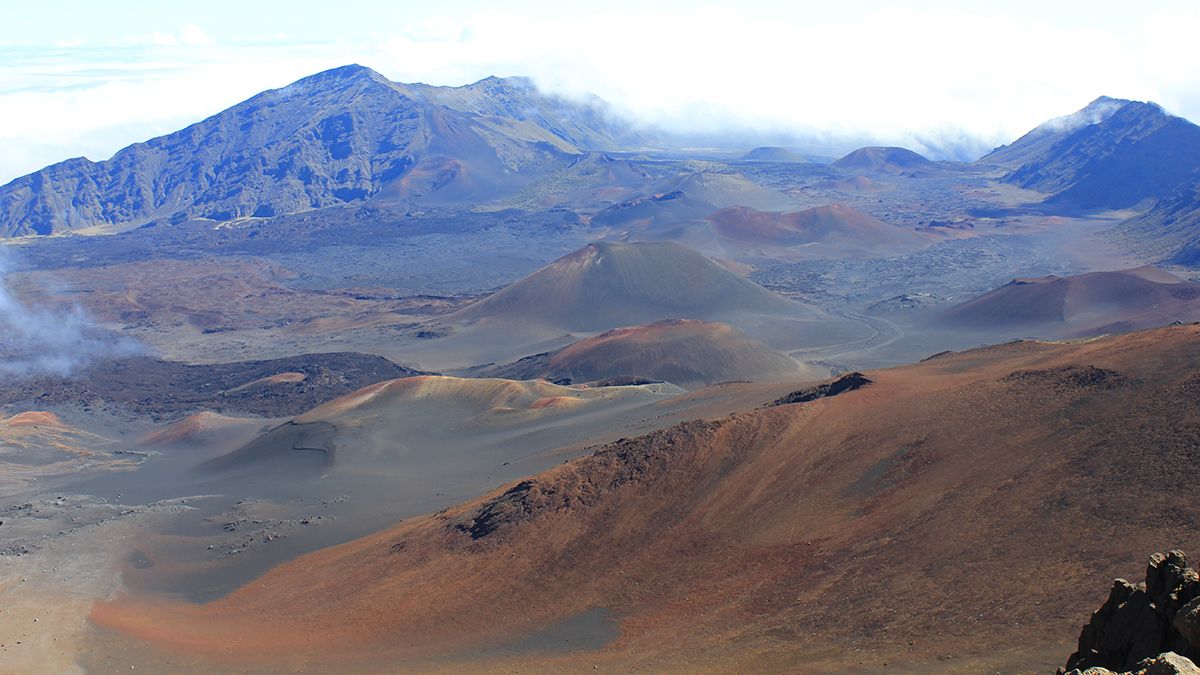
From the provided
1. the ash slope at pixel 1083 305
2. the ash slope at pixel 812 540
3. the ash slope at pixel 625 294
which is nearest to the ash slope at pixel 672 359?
the ash slope at pixel 625 294

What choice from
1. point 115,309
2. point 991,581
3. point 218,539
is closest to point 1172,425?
point 991,581

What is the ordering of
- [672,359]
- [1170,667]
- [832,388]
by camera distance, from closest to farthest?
[1170,667] < [832,388] < [672,359]

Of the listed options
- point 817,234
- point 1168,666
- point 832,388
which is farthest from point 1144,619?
point 817,234

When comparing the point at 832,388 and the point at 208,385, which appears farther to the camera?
the point at 208,385

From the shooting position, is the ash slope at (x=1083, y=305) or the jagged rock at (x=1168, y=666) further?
the ash slope at (x=1083, y=305)

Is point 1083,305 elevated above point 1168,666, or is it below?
below

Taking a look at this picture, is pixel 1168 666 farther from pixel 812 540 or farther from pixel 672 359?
pixel 672 359

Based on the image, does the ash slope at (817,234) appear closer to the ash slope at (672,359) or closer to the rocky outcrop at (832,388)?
the ash slope at (672,359)
